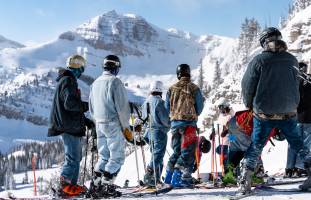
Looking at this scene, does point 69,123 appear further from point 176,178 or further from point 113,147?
point 176,178

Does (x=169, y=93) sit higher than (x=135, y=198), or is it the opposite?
(x=169, y=93)

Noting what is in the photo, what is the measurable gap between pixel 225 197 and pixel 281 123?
1447 mm

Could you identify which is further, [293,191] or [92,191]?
[92,191]

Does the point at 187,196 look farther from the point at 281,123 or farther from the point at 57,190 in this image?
the point at 57,190

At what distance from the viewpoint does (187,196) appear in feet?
25.8

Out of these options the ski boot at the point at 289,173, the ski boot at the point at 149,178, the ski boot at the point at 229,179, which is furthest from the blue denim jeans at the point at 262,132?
the ski boot at the point at 289,173

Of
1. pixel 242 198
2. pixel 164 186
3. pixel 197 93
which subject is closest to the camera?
pixel 242 198

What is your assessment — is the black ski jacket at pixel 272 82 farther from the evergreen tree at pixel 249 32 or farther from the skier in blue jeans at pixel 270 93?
the evergreen tree at pixel 249 32

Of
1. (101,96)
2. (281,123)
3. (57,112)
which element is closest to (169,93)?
(101,96)

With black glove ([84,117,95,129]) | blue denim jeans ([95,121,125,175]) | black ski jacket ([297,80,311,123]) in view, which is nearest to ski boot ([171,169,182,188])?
blue denim jeans ([95,121,125,175])

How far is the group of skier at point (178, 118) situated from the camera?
719 centimetres

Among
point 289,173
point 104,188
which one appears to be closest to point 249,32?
point 289,173

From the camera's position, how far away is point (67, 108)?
8.31 meters

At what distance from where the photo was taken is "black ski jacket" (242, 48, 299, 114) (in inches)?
280
